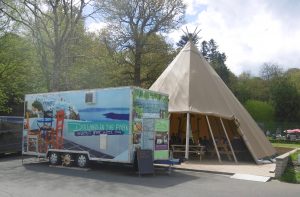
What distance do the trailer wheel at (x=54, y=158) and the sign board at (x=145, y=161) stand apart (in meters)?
3.61

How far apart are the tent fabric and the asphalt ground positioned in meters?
4.50

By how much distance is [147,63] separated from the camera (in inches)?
1519

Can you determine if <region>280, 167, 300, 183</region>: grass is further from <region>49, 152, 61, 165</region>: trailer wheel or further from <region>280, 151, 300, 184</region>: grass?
<region>49, 152, 61, 165</region>: trailer wheel

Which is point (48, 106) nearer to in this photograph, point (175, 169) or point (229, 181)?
point (175, 169)

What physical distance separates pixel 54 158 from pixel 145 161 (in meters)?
3.90

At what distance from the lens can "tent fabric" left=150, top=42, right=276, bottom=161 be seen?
19297 millimetres

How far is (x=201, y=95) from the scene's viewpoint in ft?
65.0

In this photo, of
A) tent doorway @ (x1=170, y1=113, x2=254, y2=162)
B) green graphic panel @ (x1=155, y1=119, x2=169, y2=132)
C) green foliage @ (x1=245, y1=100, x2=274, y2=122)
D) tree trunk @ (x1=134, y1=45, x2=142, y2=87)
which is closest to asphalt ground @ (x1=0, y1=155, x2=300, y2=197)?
green graphic panel @ (x1=155, y1=119, x2=169, y2=132)

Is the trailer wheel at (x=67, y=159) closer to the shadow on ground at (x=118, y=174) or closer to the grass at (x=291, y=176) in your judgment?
the shadow on ground at (x=118, y=174)

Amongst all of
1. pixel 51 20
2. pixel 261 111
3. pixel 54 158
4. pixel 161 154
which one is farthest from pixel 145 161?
pixel 261 111

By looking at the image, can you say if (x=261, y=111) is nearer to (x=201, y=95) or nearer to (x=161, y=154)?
(x=201, y=95)

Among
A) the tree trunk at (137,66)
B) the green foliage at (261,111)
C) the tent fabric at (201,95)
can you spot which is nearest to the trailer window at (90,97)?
the tent fabric at (201,95)

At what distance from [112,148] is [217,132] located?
8995mm

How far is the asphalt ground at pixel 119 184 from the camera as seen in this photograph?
10.9 m
